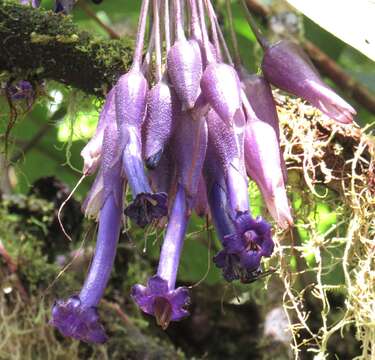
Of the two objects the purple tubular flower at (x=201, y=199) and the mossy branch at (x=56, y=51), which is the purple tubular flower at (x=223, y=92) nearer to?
the purple tubular flower at (x=201, y=199)

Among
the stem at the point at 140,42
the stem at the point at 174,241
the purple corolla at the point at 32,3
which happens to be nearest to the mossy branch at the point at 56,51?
the purple corolla at the point at 32,3

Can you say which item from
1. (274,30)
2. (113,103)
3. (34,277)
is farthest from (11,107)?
(274,30)

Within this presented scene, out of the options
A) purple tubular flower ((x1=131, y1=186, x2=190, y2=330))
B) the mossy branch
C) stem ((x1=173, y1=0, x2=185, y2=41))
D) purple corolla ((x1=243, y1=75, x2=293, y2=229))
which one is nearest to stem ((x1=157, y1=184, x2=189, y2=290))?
purple tubular flower ((x1=131, y1=186, x2=190, y2=330))

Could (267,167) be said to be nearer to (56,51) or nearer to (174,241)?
(174,241)

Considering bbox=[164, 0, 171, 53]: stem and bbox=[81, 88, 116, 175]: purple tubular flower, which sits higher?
bbox=[164, 0, 171, 53]: stem

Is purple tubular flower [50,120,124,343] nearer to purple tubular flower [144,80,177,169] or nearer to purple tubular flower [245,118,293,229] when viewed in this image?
purple tubular flower [144,80,177,169]
